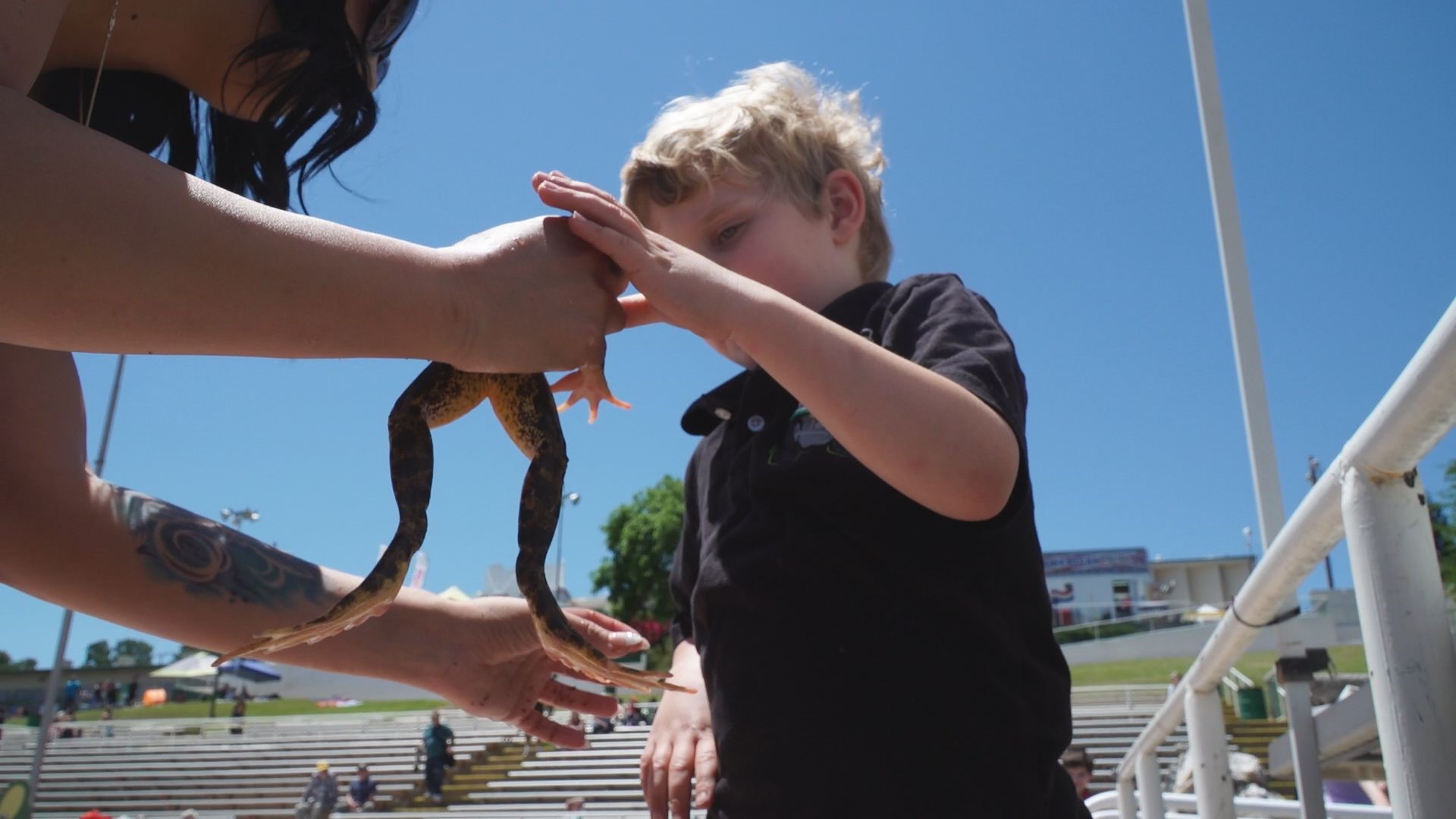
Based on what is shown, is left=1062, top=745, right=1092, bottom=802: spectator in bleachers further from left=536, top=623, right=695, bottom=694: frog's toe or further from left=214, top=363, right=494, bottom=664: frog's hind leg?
left=214, top=363, right=494, bottom=664: frog's hind leg

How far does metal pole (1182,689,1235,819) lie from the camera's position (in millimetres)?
2033

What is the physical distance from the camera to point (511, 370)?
1058mm

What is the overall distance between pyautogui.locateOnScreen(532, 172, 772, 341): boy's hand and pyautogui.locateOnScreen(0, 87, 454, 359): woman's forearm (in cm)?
25

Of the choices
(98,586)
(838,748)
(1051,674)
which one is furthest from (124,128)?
(1051,674)

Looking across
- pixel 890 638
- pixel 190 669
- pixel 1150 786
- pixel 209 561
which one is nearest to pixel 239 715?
pixel 190 669

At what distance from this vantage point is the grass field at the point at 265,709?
30620 mm

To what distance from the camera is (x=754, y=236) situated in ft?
5.92

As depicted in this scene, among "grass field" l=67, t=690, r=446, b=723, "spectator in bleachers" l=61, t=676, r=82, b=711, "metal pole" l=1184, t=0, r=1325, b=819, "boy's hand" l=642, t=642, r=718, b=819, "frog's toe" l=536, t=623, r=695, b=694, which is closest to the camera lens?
"frog's toe" l=536, t=623, r=695, b=694

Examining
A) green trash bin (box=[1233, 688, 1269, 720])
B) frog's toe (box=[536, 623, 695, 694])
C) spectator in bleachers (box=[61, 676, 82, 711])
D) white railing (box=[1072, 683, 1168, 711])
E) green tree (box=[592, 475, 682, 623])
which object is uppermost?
green tree (box=[592, 475, 682, 623])

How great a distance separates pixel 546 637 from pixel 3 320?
1.80ft

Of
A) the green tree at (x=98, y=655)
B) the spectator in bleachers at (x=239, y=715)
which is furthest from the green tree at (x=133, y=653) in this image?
the spectator in bleachers at (x=239, y=715)


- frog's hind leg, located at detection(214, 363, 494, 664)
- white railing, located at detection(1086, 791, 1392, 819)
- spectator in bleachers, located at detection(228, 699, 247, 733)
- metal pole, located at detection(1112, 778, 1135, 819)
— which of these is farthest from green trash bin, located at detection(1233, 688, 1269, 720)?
spectator in bleachers, located at detection(228, 699, 247, 733)

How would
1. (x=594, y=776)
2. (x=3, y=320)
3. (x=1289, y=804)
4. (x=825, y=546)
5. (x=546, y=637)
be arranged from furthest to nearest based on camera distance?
(x=594, y=776)
(x=1289, y=804)
(x=825, y=546)
(x=546, y=637)
(x=3, y=320)

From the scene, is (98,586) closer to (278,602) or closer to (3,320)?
(278,602)
